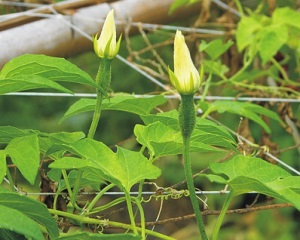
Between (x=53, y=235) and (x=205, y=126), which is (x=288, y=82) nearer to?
(x=205, y=126)

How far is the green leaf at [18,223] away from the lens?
0.47 metres

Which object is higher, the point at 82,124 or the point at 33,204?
the point at 33,204

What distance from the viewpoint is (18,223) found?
0.47 meters

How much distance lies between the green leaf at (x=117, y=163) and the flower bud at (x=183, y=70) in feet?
0.22

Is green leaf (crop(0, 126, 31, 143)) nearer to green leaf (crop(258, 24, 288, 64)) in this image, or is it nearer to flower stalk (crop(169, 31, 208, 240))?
flower stalk (crop(169, 31, 208, 240))

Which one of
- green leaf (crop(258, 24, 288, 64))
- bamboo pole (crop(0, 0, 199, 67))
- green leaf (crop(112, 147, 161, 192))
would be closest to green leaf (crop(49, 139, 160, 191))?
green leaf (crop(112, 147, 161, 192))

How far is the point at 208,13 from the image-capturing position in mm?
1731

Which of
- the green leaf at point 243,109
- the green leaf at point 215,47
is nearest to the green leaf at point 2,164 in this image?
the green leaf at point 243,109

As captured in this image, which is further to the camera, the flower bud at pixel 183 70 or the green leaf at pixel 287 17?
the green leaf at pixel 287 17

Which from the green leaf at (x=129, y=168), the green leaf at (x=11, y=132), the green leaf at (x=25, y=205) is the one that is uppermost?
the green leaf at (x=11, y=132)

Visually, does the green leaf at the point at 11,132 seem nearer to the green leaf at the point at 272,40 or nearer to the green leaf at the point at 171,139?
the green leaf at the point at 171,139

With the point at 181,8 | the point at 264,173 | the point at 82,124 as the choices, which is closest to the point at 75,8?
the point at 181,8

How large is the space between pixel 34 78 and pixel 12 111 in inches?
62.6

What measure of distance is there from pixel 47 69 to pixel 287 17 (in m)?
0.93
